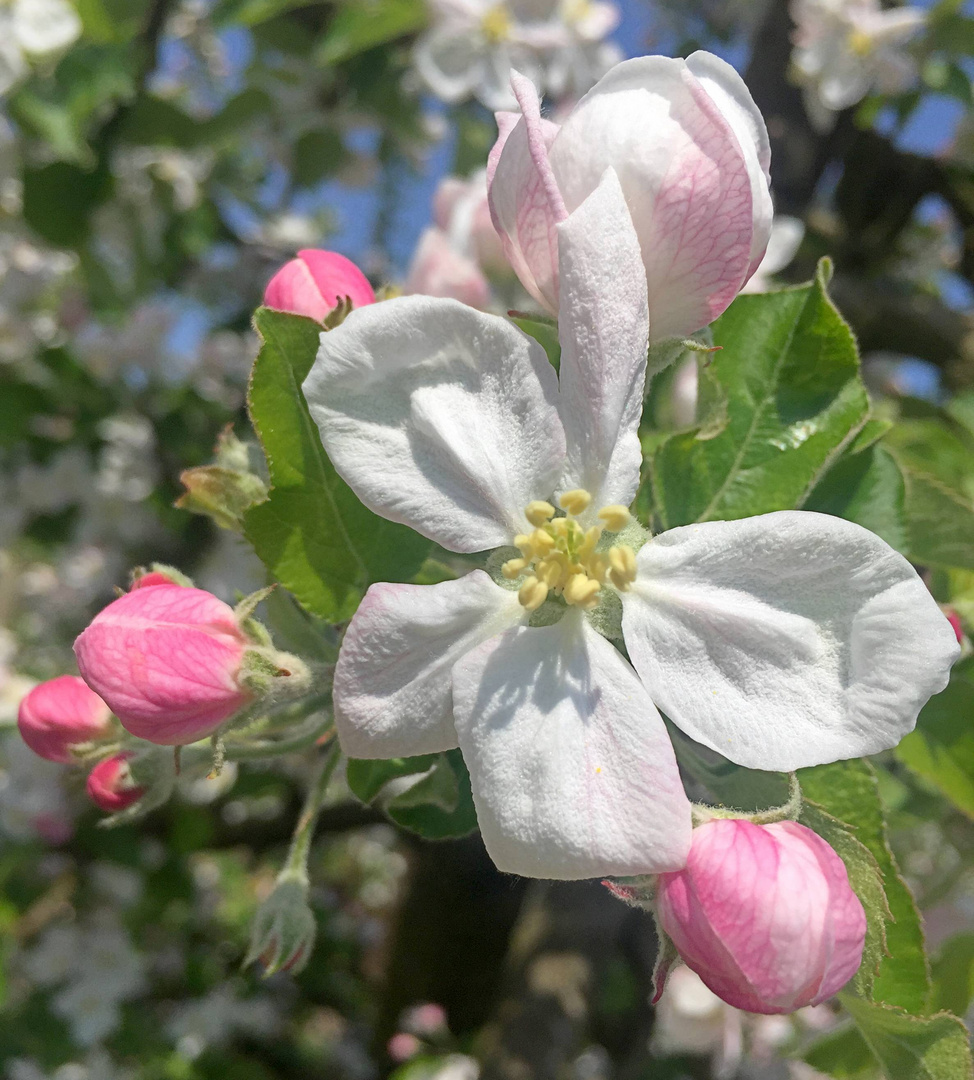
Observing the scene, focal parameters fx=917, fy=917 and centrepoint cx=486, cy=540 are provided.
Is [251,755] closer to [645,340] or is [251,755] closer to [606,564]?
[606,564]

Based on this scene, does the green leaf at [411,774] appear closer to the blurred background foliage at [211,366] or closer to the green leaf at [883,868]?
the green leaf at [883,868]

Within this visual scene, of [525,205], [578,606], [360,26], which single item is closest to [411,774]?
[578,606]

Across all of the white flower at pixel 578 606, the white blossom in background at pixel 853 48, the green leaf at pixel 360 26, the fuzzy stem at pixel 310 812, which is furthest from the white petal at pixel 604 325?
the white blossom in background at pixel 853 48

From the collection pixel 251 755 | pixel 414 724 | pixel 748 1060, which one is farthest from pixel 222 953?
pixel 414 724

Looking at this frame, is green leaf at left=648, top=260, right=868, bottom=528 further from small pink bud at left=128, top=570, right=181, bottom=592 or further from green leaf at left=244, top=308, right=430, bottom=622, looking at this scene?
small pink bud at left=128, top=570, right=181, bottom=592

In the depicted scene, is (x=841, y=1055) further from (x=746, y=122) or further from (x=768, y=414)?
Result: (x=746, y=122)
